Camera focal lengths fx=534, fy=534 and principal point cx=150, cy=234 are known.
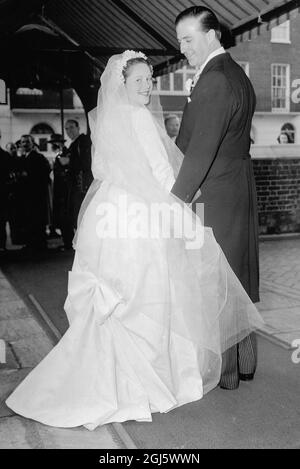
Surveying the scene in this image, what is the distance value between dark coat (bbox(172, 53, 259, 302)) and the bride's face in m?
0.27

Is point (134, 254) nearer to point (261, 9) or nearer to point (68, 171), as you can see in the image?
point (261, 9)

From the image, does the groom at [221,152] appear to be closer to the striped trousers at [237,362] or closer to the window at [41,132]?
the striped trousers at [237,362]

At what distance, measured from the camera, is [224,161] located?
3.23 meters

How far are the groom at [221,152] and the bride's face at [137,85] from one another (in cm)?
27

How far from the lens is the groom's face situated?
10.3 feet

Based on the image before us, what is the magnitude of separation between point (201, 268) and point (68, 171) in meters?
6.06

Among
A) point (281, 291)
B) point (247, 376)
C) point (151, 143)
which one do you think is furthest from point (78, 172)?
point (247, 376)

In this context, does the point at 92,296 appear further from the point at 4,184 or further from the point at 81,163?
the point at 4,184

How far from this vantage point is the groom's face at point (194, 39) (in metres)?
3.13

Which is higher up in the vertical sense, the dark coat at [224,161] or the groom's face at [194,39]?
the groom's face at [194,39]

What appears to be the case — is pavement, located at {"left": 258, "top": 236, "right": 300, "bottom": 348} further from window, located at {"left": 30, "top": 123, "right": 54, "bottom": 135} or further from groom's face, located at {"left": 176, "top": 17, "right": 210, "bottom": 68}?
window, located at {"left": 30, "top": 123, "right": 54, "bottom": 135}

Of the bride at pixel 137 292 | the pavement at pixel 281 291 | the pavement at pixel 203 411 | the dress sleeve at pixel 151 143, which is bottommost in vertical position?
the pavement at pixel 203 411

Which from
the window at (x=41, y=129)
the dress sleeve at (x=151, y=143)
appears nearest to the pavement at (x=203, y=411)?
the dress sleeve at (x=151, y=143)

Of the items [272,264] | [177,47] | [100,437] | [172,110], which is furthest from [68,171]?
[172,110]
